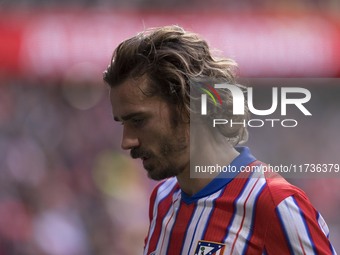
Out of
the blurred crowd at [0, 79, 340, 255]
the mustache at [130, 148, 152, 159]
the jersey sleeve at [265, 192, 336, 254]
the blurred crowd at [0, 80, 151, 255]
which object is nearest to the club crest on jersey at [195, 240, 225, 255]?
the jersey sleeve at [265, 192, 336, 254]

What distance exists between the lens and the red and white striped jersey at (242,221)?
5.63ft

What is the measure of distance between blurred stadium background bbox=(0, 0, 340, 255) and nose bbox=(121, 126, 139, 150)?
3180mm

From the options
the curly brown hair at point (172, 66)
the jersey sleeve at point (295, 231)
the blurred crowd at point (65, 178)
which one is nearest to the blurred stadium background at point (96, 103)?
the blurred crowd at point (65, 178)

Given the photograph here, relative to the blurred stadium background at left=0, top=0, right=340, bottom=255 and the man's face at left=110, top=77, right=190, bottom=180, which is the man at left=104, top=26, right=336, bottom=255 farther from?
the blurred stadium background at left=0, top=0, right=340, bottom=255

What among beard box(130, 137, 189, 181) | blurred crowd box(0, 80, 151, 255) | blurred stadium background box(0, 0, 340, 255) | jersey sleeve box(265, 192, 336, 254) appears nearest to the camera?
jersey sleeve box(265, 192, 336, 254)

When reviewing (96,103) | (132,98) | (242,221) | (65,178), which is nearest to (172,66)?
(132,98)

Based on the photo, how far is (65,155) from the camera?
5484mm

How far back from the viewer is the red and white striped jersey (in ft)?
5.63

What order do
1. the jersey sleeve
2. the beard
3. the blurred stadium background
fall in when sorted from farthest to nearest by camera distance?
the blurred stadium background
the beard
the jersey sleeve

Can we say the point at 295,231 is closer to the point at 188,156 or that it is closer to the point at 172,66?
the point at 188,156

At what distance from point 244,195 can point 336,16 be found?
13.5ft

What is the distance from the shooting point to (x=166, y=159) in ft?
6.32

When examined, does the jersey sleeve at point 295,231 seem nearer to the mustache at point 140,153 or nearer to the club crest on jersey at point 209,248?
the club crest on jersey at point 209,248

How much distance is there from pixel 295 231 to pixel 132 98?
52cm
